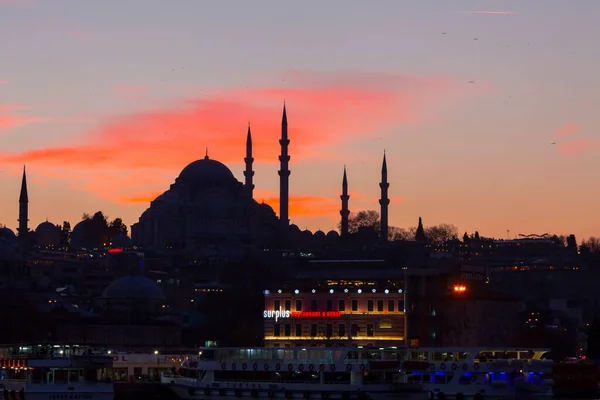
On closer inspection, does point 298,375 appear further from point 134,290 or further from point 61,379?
point 134,290

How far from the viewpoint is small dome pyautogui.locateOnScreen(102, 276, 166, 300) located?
141 metres

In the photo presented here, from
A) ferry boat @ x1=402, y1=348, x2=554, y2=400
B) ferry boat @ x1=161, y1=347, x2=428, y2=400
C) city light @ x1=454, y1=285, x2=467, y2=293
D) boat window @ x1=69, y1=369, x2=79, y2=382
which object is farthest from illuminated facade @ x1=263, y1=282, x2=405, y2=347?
boat window @ x1=69, y1=369, x2=79, y2=382

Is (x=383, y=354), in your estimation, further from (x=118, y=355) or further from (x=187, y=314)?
(x=187, y=314)

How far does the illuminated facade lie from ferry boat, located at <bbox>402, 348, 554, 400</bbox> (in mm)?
26969

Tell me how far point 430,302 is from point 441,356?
29.7 metres

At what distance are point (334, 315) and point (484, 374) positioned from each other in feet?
100

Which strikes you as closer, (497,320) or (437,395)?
(437,395)

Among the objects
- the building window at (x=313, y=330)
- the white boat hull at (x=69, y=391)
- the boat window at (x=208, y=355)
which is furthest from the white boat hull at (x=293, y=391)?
the building window at (x=313, y=330)

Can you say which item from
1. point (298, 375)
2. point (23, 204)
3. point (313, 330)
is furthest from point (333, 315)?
point (23, 204)

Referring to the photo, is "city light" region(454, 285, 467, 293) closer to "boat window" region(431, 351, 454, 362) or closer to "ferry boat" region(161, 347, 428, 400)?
"boat window" region(431, 351, 454, 362)

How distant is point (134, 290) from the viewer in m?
141

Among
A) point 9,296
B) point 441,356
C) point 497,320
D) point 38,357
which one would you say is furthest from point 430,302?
point 9,296

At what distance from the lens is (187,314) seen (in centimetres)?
14262

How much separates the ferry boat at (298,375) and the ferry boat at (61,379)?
3.92 meters
